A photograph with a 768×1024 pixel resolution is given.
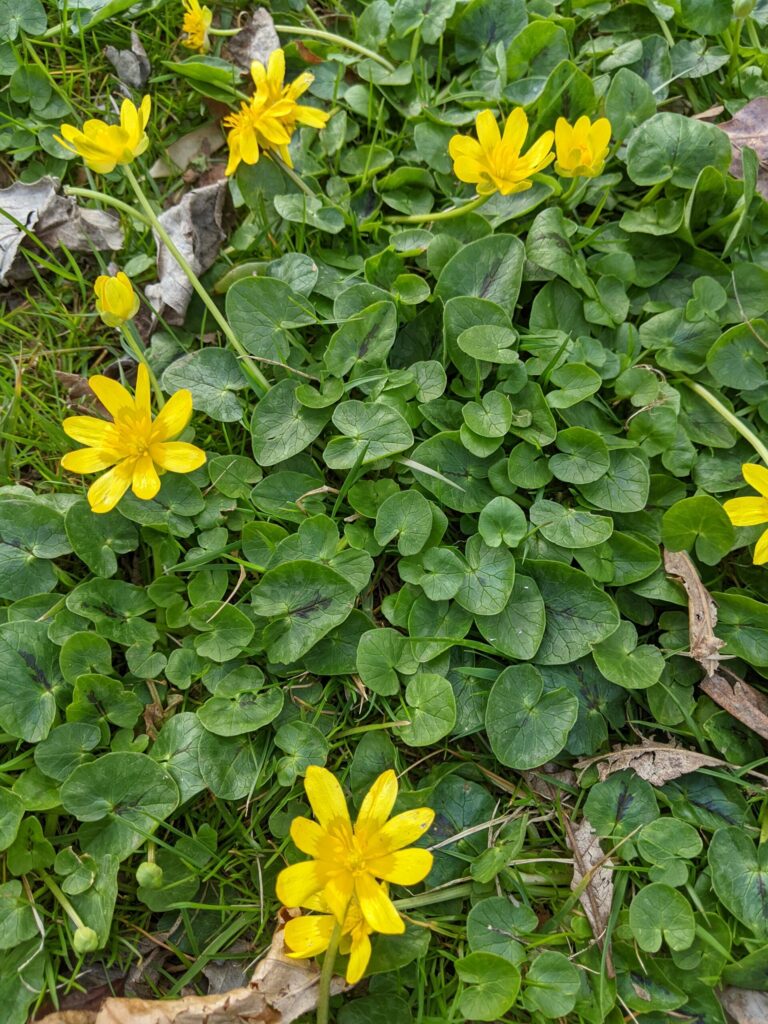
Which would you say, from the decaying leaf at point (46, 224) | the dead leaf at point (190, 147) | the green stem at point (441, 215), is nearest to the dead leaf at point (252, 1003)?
the green stem at point (441, 215)

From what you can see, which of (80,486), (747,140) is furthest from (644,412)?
(80,486)

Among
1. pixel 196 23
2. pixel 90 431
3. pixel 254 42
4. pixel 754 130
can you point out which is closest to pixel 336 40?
pixel 254 42

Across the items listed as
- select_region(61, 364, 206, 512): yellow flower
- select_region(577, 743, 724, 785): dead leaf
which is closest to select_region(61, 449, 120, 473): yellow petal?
select_region(61, 364, 206, 512): yellow flower

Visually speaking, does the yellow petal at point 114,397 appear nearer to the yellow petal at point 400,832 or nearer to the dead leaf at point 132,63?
the yellow petal at point 400,832

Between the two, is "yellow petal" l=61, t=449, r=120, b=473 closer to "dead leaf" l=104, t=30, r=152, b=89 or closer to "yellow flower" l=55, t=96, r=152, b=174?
"yellow flower" l=55, t=96, r=152, b=174

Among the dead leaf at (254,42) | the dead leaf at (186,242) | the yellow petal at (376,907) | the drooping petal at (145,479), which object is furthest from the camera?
the dead leaf at (254,42)

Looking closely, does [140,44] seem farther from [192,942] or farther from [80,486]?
[192,942]

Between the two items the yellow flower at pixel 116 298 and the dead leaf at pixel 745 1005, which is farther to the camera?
the yellow flower at pixel 116 298
